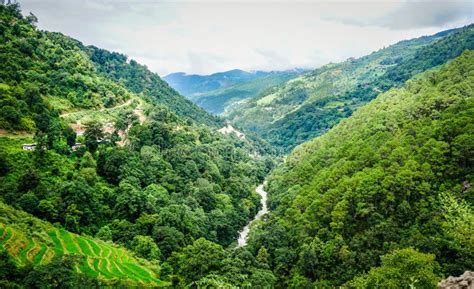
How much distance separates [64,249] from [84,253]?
2977 mm

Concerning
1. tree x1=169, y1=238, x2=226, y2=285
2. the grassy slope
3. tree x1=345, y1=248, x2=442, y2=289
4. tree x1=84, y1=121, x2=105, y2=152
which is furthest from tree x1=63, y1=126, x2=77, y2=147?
tree x1=345, y1=248, x2=442, y2=289

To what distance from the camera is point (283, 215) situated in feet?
287

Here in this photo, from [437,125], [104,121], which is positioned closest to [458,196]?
[437,125]

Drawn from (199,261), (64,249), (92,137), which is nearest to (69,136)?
(92,137)

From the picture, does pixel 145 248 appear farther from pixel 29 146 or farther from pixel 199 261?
pixel 29 146

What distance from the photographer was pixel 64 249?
2115 inches

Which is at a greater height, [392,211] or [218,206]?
[392,211]

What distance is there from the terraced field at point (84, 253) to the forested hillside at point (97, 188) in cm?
20

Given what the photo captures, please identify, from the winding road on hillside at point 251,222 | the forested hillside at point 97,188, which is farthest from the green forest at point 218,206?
the winding road on hillside at point 251,222

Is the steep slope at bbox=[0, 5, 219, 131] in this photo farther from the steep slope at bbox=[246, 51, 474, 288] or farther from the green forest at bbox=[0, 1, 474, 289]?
the steep slope at bbox=[246, 51, 474, 288]

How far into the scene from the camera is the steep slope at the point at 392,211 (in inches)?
1887

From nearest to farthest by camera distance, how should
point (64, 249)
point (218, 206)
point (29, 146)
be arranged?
1. point (64, 249)
2. point (29, 146)
3. point (218, 206)

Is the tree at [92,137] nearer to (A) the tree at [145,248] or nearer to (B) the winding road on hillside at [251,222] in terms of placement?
(A) the tree at [145,248]

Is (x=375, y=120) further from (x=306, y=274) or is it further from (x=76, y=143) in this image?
(x=76, y=143)
